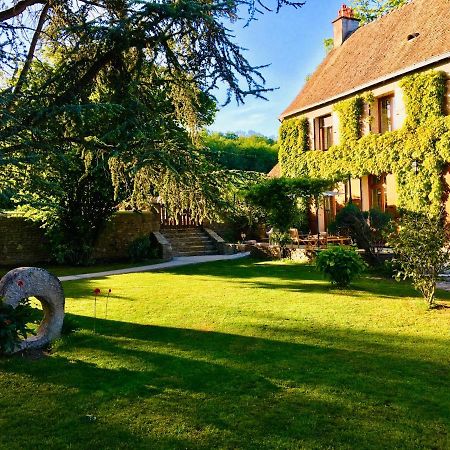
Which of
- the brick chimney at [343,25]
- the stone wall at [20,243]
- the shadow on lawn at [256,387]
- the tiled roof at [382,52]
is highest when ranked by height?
the brick chimney at [343,25]

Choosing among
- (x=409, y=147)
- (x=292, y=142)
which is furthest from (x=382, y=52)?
(x=292, y=142)

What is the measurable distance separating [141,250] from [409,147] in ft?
34.5

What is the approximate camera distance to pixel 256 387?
496cm

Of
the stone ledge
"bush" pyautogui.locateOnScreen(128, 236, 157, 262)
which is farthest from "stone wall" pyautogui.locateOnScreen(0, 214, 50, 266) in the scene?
the stone ledge

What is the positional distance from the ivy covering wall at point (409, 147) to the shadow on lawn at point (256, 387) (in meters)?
11.3

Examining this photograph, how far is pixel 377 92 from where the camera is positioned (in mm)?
18953

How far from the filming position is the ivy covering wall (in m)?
16.4

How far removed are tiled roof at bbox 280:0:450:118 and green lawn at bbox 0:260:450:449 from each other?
11485mm

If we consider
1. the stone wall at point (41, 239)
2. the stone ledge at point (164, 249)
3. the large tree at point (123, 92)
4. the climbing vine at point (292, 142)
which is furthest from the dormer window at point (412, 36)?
the large tree at point (123, 92)

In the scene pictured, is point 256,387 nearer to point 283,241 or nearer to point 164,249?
point 283,241

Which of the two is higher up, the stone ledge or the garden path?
the stone ledge

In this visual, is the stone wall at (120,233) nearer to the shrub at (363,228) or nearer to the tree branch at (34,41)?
the shrub at (363,228)

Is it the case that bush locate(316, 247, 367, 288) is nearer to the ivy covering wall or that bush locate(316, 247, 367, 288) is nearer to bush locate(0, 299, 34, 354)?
bush locate(0, 299, 34, 354)

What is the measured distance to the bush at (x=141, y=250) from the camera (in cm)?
1809
